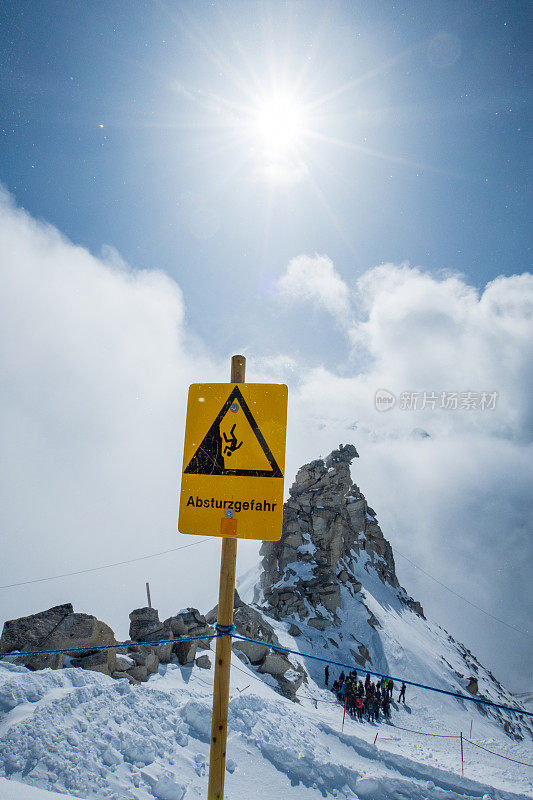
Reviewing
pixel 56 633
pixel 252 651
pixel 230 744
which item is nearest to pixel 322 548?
pixel 252 651

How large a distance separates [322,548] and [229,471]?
40.2m

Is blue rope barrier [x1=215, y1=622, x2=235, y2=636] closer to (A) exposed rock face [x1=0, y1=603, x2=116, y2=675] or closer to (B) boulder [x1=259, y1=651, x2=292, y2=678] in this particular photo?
(A) exposed rock face [x1=0, y1=603, x2=116, y2=675]

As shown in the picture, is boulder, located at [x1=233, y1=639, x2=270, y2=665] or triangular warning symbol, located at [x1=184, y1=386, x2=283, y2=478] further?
boulder, located at [x1=233, y1=639, x2=270, y2=665]

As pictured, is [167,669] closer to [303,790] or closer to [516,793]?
[303,790]

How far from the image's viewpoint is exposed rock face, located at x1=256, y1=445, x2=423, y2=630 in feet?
116

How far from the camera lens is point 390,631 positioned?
119 feet

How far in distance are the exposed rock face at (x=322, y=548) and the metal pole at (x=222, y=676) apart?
33.1 m

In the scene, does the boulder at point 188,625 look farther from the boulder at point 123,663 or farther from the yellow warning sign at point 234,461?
the yellow warning sign at point 234,461

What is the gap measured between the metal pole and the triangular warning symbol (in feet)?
2.16

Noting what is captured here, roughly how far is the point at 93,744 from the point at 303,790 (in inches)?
162

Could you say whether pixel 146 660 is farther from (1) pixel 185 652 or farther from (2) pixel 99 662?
(1) pixel 185 652

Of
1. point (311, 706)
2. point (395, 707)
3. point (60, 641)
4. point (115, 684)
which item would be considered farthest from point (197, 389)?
point (395, 707)

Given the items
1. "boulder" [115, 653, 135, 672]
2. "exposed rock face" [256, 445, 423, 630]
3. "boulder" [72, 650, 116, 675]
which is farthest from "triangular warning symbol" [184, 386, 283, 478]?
"exposed rock face" [256, 445, 423, 630]

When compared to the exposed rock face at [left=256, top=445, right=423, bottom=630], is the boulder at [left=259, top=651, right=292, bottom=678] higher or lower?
lower
